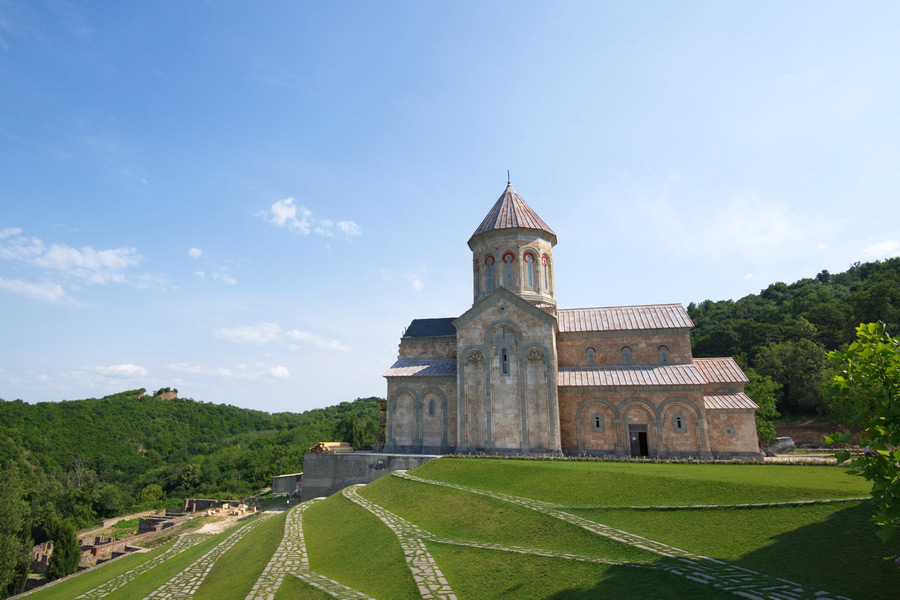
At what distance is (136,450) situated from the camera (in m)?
65.0

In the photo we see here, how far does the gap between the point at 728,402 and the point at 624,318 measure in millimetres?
6803

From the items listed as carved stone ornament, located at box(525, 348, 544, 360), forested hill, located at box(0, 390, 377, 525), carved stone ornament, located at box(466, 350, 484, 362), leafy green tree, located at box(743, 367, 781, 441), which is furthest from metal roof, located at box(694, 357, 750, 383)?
forested hill, located at box(0, 390, 377, 525)

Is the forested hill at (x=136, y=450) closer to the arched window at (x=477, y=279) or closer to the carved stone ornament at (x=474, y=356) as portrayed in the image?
the arched window at (x=477, y=279)

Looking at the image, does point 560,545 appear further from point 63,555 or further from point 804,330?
point 804,330

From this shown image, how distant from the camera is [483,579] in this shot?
8.87 meters

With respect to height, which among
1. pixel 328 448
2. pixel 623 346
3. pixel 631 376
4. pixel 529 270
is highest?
pixel 529 270

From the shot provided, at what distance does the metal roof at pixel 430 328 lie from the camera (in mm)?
31312

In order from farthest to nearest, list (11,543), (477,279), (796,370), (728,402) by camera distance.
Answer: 1. (796,370)
2. (477,279)
3. (728,402)
4. (11,543)

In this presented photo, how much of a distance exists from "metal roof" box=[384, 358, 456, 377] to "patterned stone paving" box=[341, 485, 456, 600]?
42.0ft

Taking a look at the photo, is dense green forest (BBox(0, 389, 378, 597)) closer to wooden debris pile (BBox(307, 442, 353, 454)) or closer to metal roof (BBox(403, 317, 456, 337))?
wooden debris pile (BBox(307, 442, 353, 454))

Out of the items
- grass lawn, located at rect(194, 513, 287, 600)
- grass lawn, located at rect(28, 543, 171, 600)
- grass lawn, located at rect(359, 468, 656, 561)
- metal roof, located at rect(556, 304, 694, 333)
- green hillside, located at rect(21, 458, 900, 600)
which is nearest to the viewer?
green hillside, located at rect(21, 458, 900, 600)

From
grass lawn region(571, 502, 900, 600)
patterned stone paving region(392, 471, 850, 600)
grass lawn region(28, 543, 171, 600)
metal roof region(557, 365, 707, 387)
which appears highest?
metal roof region(557, 365, 707, 387)

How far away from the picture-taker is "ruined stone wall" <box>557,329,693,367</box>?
85.5ft

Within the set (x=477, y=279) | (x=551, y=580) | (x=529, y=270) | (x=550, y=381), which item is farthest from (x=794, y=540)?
(x=477, y=279)
